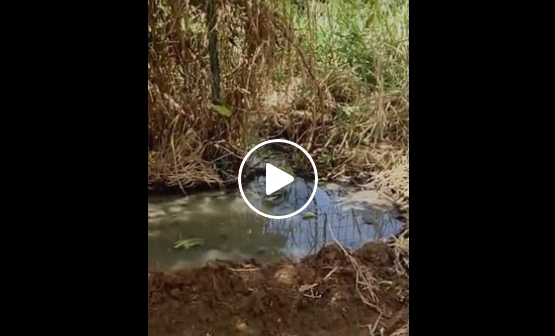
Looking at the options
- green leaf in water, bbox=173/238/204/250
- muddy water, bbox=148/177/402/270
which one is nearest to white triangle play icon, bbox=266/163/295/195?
muddy water, bbox=148/177/402/270

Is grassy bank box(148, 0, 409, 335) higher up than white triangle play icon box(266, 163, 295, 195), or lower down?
higher up

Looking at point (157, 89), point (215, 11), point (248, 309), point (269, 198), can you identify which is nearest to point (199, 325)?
point (248, 309)

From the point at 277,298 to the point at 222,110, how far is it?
0.91ft

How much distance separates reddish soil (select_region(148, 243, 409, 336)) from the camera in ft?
2.90

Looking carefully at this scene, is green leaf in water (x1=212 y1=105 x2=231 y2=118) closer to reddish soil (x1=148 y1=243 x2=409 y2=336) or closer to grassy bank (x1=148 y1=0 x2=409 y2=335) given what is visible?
grassy bank (x1=148 y1=0 x2=409 y2=335)

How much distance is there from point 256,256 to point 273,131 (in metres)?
0.18

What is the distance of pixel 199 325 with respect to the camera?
2.89ft

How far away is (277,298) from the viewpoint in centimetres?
89

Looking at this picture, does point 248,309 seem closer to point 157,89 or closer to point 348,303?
point 348,303

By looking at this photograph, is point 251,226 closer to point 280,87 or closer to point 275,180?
point 275,180

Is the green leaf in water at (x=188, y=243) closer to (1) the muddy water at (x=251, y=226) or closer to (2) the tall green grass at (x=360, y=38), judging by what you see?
(1) the muddy water at (x=251, y=226)

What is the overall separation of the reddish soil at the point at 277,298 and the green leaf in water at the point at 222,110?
0.21 m

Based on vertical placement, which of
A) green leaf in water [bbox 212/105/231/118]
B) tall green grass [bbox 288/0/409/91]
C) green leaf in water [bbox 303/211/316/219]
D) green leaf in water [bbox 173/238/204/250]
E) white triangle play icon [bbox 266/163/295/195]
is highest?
tall green grass [bbox 288/0/409/91]

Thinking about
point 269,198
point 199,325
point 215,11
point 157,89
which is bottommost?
point 199,325
